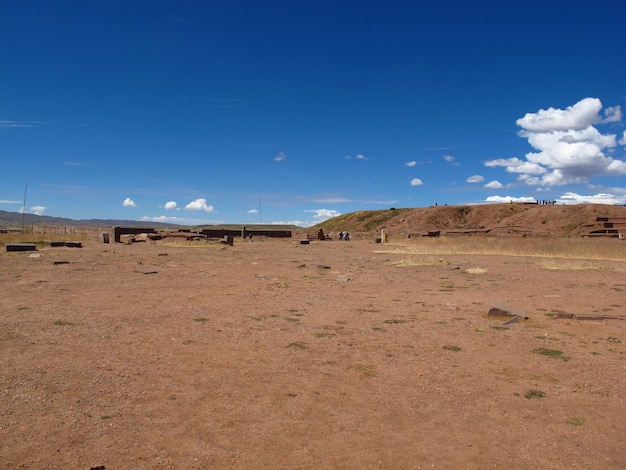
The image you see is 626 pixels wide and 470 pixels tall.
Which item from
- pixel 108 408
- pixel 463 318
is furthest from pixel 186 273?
pixel 108 408

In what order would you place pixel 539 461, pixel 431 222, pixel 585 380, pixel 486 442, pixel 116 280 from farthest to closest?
pixel 431 222
pixel 116 280
pixel 585 380
pixel 486 442
pixel 539 461

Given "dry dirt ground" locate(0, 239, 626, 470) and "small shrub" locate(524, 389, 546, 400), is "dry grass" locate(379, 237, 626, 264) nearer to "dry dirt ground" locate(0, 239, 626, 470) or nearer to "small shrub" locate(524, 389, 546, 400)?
"dry dirt ground" locate(0, 239, 626, 470)

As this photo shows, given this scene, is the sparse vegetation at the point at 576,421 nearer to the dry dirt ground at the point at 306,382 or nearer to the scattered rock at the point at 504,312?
the dry dirt ground at the point at 306,382

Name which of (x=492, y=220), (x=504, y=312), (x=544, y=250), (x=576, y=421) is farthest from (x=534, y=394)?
(x=492, y=220)

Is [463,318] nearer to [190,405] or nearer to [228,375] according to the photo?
[228,375]

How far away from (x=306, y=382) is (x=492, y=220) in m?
56.0

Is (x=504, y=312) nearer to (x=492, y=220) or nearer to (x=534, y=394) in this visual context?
(x=534, y=394)

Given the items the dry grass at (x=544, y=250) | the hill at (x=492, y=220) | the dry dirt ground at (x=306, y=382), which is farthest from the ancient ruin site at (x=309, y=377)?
the hill at (x=492, y=220)

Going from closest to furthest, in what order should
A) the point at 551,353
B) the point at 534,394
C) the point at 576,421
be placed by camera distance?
the point at 576,421
the point at 534,394
the point at 551,353

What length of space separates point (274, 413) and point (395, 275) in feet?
36.6

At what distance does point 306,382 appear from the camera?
5141 mm

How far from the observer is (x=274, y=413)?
14.2 ft

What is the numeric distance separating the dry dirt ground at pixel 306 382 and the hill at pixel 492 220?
30.8 meters

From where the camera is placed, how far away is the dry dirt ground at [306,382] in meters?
3.62
